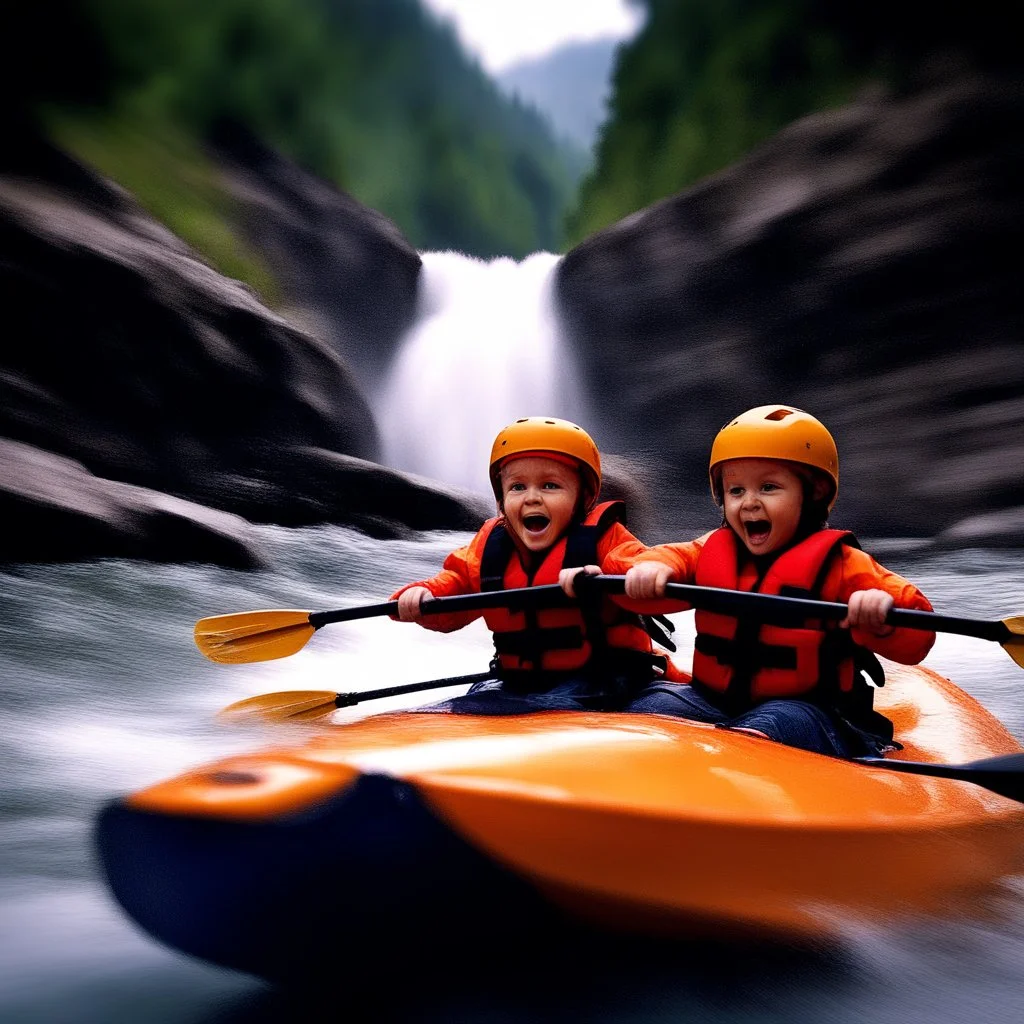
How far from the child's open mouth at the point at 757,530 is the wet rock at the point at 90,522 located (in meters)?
3.53

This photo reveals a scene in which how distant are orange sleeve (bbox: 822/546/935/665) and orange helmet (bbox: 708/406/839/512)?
0.44ft

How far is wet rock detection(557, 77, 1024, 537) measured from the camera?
7285mm

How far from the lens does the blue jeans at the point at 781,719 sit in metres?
1.68

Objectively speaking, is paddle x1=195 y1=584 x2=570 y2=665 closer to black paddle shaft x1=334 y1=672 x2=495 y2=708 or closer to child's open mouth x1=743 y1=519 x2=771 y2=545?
black paddle shaft x1=334 y1=672 x2=495 y2=708

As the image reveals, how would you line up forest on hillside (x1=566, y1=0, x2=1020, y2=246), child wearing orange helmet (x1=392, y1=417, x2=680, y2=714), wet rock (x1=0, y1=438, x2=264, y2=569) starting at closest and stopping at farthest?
child wearing orange helmet (x1=392, y1=417, x2=680, y2=714) < wet rock (x1=0, y1=438, x2=264, y2=569) < forest on hillside (x1=566, y1=0, x2=1020, y2=246)

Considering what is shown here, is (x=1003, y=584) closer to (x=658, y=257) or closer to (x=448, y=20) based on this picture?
(x=658, y=257)

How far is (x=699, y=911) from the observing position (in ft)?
4.06

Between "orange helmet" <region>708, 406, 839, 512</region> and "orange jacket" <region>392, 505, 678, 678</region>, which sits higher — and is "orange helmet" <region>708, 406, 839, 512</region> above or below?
above

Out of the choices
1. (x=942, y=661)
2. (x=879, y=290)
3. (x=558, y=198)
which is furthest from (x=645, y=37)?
(x=942, y=661)

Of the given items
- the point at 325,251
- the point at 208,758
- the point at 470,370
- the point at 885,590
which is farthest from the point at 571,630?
the point at 325,251

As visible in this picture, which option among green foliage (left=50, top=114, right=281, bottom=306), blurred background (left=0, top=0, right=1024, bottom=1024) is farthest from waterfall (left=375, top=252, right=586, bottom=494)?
green foliage (left=50, top=114, right=281, bottom=306)

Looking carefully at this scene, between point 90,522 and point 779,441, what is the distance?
366 cm

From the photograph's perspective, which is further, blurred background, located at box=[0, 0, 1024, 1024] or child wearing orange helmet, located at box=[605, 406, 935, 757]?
blurred background, located at box=[0, 0, 1024, 1024]

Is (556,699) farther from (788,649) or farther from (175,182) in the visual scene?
(175,182)
